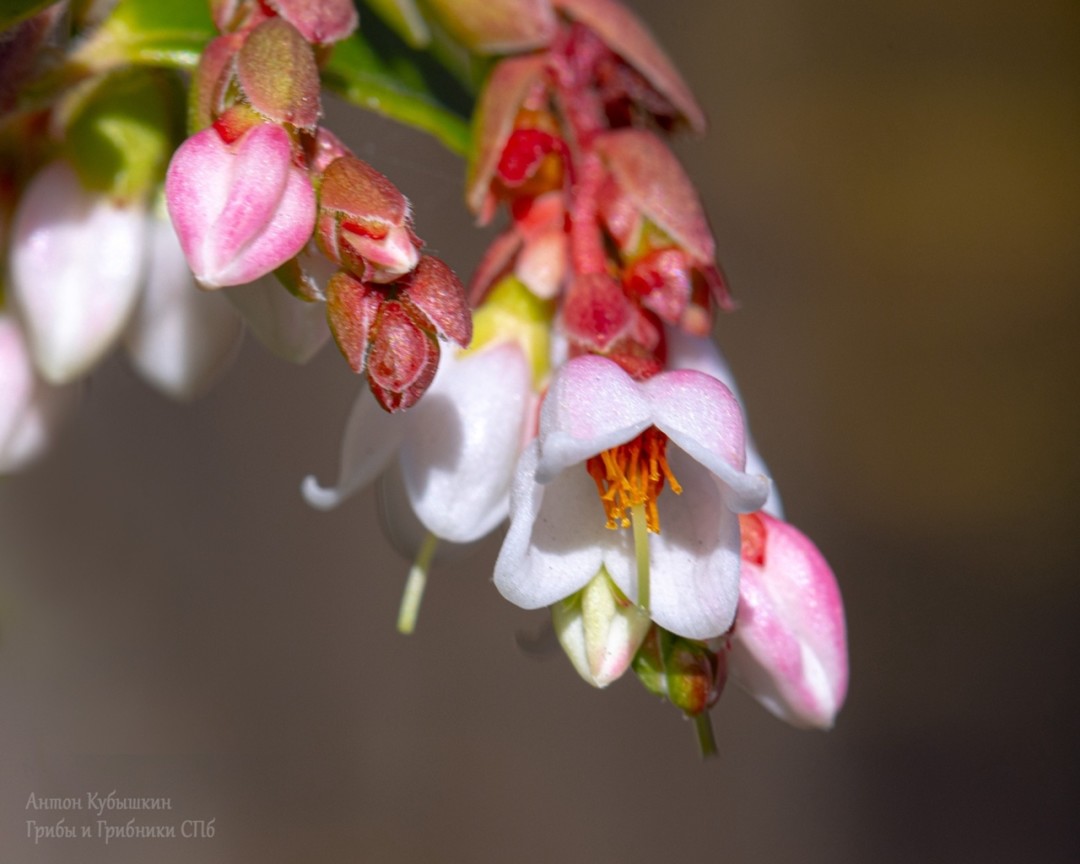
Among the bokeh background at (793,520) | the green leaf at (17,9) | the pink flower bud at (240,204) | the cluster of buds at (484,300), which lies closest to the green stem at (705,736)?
the cluster of buds at (484,300)

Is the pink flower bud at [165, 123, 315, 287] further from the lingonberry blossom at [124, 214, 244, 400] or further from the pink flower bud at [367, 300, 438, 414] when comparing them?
the lingonberry blossom at [124, 214, 244, 400]

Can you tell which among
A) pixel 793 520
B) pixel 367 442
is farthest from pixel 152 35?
pixel 793 520

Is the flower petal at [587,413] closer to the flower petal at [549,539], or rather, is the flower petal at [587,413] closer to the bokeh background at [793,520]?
the flower petal at [549,539]

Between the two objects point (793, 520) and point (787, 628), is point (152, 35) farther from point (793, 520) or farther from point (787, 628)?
point (793, 520)

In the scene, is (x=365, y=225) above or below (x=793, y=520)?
above

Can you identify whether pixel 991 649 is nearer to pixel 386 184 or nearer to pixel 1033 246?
pixel 1033 246

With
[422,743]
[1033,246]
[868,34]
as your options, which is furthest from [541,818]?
[868,34]
